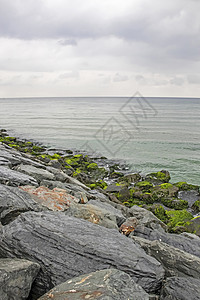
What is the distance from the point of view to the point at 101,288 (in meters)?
4.06

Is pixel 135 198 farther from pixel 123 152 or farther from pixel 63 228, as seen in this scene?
pixel 123 152

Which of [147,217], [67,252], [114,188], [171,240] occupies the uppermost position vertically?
[67,252]

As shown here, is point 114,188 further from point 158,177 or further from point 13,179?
point 13,179

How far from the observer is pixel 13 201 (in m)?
7.14

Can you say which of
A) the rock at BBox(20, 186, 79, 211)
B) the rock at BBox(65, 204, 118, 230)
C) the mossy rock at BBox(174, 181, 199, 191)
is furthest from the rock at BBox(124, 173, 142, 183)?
the rock at BBox(65, 204, 118, 230)

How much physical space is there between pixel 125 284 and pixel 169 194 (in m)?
16.7

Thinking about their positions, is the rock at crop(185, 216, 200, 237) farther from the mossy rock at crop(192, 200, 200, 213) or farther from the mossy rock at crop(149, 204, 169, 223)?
the mossy rock at crop(192, 200, 200, 213)

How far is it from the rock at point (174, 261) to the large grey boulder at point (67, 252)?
2.60ft

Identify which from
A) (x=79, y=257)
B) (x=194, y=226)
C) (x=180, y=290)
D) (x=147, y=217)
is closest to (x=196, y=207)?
(x=194, y=226)

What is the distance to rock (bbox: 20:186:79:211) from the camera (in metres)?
8.14

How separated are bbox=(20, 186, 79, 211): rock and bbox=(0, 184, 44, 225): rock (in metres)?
0.46

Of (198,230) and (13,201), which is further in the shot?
(198,230)

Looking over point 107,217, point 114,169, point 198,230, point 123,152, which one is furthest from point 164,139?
point 107,217

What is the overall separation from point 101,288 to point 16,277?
1480 mm
